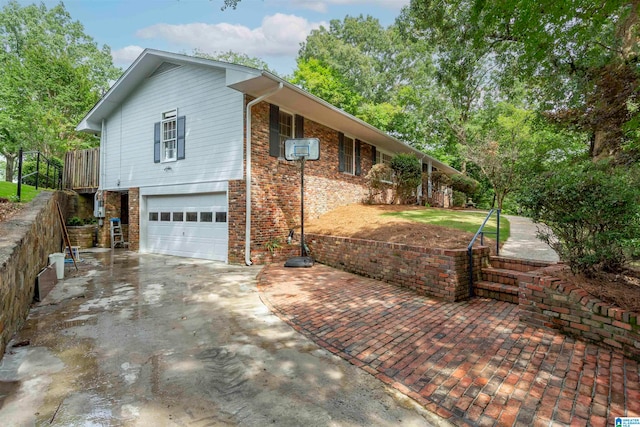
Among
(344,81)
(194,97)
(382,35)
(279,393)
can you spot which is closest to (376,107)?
(344,81)

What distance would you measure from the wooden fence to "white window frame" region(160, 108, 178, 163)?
165 inches

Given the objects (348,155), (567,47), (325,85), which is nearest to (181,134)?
(348,155)

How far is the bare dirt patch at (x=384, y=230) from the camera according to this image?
6.04 metres

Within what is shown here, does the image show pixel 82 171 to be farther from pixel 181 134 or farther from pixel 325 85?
pixel 325 85

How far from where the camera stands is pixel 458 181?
19.0 metres

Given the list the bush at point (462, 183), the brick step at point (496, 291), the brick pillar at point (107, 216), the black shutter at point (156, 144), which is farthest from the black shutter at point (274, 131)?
the bush at point (462, 183)

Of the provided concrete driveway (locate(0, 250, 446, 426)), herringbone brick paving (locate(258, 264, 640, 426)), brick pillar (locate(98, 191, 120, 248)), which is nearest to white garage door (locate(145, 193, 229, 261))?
brick pillar (locate(98, 191, 120, 248))

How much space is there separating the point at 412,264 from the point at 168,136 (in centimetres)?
867

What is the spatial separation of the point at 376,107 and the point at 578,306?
2012cm

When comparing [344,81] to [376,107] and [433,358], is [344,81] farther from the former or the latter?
[433,358]

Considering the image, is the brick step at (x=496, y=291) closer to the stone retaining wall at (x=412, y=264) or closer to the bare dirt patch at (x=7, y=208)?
the stone retaining wall at (x=412, y=264)

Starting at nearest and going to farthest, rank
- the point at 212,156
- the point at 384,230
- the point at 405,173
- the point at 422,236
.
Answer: the point at 422,236
the point at 384,230
the point at 212,156
the point at 405,173

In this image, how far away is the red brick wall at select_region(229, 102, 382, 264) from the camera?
315 inches

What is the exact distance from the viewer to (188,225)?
31.0 ft
